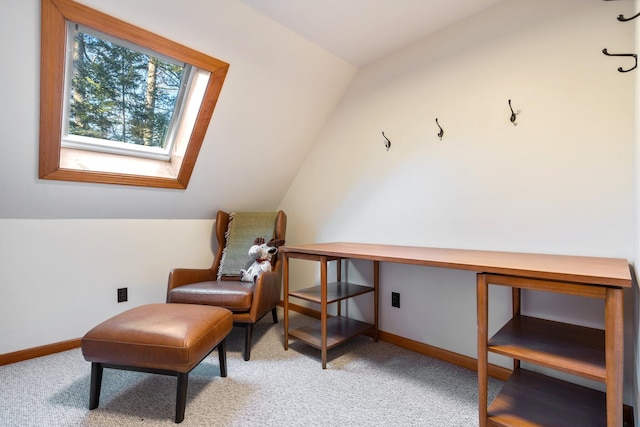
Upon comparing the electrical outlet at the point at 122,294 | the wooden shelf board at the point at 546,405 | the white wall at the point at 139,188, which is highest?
the white wall at the point at 139,188

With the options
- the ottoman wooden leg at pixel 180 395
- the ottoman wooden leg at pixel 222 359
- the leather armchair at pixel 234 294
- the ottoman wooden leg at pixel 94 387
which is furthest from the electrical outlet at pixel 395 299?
the ottoman wooden leg at pixel 94 387

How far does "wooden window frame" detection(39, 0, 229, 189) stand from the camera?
4.72 ft

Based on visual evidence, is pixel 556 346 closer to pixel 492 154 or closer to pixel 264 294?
pixel 492 154

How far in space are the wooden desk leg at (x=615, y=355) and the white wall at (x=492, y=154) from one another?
579 millimetres

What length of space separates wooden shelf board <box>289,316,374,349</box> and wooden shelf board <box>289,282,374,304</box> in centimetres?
27

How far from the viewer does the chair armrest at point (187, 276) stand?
2.24 m

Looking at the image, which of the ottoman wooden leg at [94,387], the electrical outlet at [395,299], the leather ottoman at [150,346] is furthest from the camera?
the electrical outlet at [395,299]

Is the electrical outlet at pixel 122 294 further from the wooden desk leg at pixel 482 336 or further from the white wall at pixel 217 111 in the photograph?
the wooden desk leg at pixel 482 336

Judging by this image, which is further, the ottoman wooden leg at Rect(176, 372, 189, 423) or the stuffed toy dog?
the stuffed toy dog

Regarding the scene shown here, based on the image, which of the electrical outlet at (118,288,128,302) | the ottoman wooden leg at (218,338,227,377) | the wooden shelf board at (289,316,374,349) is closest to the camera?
the ottoman wooden leg at (218,338,227,377)

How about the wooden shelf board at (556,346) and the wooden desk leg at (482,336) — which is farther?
the wooden desk leg at (482,336)

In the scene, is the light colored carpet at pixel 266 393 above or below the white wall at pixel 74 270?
below

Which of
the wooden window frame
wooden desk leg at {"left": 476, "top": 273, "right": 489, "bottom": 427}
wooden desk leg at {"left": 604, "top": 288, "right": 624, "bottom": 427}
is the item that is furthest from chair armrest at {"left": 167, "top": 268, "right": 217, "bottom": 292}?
wooden desk leg at {"left": 604, "top": 288, "right": 624, "bottom": 427}

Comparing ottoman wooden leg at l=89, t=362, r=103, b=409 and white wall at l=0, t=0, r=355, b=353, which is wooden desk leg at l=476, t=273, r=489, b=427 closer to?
ottoman wooden leg at l=89, t=362, r=103, b=409
